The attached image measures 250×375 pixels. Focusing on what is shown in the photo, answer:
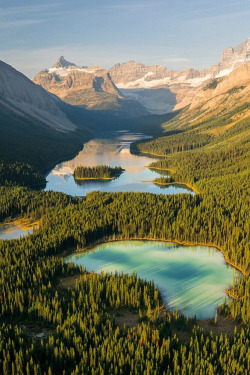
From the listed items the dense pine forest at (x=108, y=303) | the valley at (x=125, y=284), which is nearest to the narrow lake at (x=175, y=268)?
the valley at (x=125, y=284)

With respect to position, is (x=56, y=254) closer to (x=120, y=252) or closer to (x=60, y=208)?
(x=120, y=252)

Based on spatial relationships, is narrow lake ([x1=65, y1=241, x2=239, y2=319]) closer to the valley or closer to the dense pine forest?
the valley

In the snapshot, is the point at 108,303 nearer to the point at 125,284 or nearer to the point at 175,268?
the point at 125,284

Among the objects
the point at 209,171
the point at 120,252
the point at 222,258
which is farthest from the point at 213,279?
the point at 209,171

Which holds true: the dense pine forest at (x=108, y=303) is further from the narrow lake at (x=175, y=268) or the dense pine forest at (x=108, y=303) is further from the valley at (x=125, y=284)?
the narrow lake at (x=175, y=268)

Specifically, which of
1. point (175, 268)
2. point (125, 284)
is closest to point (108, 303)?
point (125, 284)

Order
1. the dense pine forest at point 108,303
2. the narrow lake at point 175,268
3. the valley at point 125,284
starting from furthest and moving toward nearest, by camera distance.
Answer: the narrow lake at point 175,268 → the valley at point 125,284 → the dense pine forest at point 108,303

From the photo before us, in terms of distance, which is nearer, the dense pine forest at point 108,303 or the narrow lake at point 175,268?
the dense pine forest at point 108,303

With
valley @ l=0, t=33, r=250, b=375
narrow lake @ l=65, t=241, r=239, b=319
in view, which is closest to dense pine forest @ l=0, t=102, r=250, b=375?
valley @ l=0, t=33, r=250, b=375
